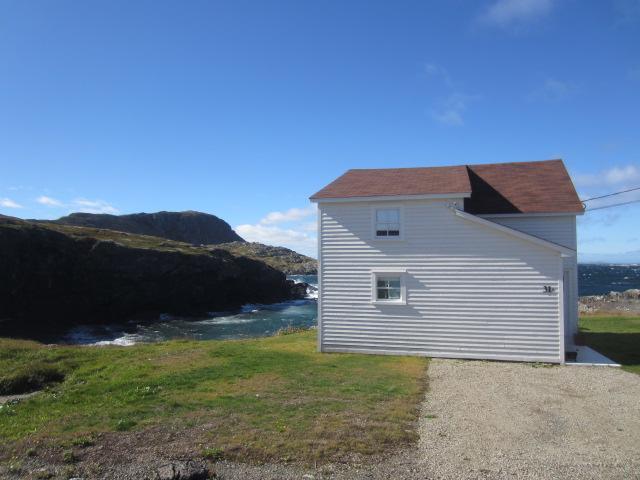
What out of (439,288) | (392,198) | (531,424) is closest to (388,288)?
(439,288)

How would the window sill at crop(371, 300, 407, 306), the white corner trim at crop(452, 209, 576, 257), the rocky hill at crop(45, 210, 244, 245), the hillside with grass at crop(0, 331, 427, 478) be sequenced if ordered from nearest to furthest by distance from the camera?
the hillside with grass at crop(0, 331, 427, 478) → the white corner trim at crop(452, 209, 576, 257) → the window sill at crop(371, 300, 407, 306) → the rocky hill at crop(45, 210, 244, 245)

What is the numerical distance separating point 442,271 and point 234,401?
28.9ft

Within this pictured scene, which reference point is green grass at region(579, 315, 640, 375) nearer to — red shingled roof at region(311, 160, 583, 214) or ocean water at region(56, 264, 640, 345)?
red shingled roof at region(311, 160, 583, 214)

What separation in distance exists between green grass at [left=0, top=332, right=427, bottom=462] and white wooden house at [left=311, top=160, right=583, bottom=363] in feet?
4.38

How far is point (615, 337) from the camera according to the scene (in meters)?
20.2

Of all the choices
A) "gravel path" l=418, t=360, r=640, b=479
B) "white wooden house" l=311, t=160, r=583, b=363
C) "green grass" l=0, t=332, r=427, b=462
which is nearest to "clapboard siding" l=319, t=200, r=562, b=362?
"white wooden house" l=311, t=160, r=583, b=363

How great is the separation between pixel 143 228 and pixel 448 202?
5249 inches

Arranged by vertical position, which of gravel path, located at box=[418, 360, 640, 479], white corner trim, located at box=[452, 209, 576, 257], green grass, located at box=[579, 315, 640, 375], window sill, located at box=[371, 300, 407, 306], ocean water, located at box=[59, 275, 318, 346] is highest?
white corner trim, located at box=[452, 209, 576, 257]

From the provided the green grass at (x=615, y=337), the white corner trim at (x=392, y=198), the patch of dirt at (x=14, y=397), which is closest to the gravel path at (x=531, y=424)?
the green grass at (x=615, y=337)

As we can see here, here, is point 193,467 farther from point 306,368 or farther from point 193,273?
point 193,273

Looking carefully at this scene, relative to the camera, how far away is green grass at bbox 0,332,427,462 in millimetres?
7984

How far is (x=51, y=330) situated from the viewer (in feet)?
130

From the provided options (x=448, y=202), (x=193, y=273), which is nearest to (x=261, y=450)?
(x=448, y=202)

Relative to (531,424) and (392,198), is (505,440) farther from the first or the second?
(392,198)
